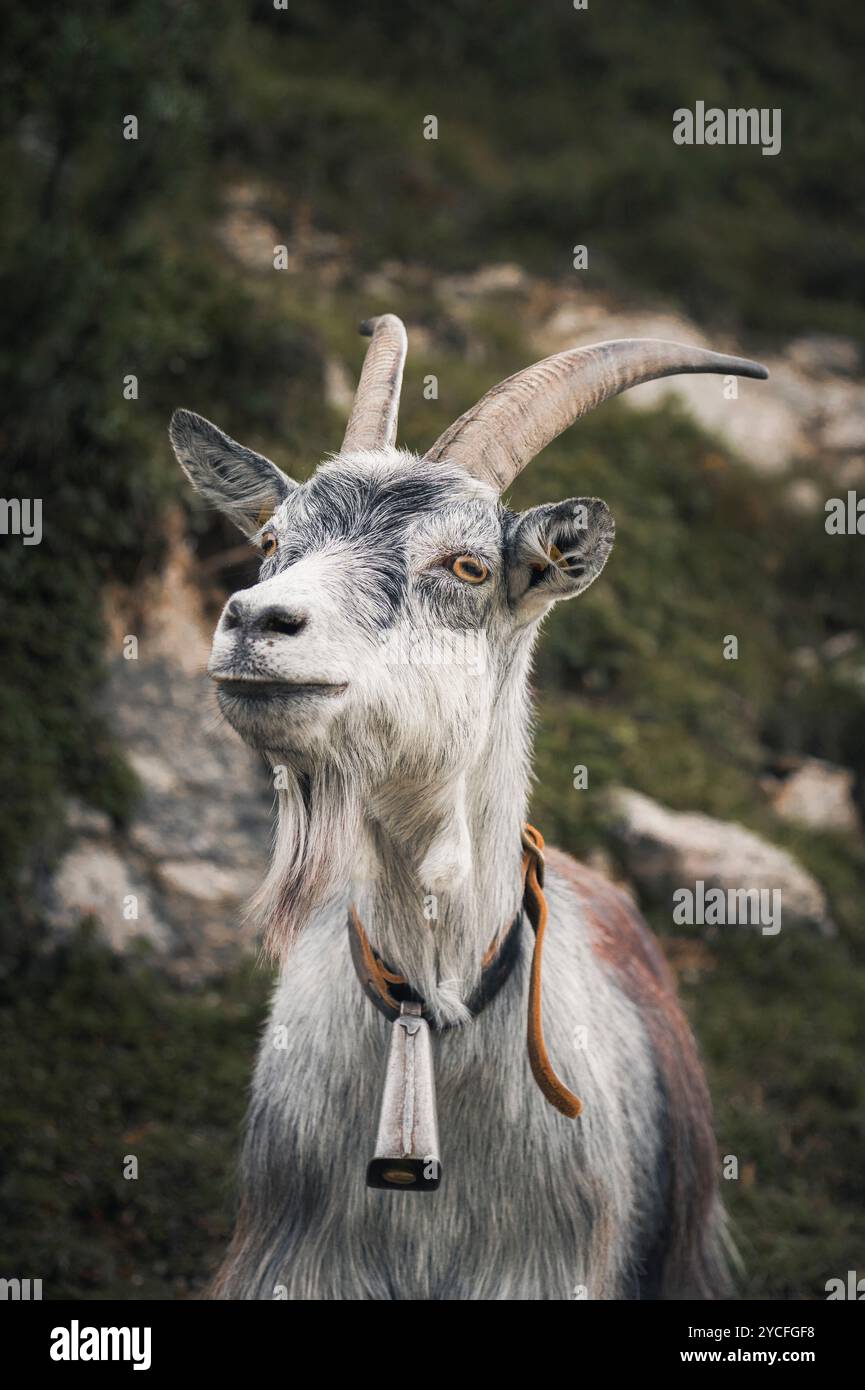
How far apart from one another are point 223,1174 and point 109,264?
5035mm

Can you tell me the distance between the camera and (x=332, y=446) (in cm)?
895

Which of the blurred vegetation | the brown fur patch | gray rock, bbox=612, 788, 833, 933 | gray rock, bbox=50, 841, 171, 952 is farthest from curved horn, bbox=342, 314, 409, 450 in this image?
gray rock, bbox=612, 788, 833, 933

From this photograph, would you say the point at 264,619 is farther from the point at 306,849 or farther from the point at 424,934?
the point at 424,934

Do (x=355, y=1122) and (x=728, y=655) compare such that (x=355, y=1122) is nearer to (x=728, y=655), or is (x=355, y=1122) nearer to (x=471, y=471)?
(x=471, y=471)

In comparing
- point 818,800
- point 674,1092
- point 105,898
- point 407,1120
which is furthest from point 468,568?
point 818,800

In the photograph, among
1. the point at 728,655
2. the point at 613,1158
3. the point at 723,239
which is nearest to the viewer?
the point at 613,1158

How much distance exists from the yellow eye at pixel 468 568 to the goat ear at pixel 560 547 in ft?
0.40

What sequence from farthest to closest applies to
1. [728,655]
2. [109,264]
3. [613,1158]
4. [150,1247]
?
[728,655]
[109,264]
[150,1247]
[613,1158]

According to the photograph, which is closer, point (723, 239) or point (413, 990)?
point (413, 990)

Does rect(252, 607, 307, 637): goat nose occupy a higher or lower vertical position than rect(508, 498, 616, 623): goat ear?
lower

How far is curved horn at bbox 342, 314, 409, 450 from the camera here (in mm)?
3980

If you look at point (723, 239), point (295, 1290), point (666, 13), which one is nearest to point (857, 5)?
point (666, 13)

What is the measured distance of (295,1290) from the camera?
3.74m

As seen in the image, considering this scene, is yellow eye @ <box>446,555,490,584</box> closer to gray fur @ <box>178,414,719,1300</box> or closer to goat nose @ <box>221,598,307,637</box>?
gray fur @ <box>178,414,719,1300</box>
